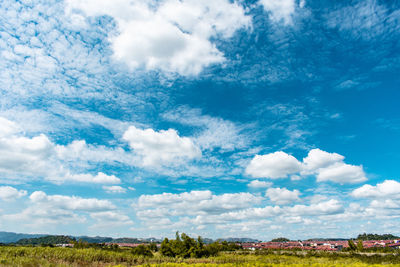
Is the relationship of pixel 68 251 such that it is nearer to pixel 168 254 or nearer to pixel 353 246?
pixel 168 254

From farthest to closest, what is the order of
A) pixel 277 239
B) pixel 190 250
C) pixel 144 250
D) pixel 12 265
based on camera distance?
pixel 277 239
pixel 190 250
pixel 144 250
pixel 12 265

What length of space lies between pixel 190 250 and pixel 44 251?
2790 cm

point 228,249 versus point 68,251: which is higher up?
point 68,251

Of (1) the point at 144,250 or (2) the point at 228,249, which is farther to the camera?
(2) the point at 228,249

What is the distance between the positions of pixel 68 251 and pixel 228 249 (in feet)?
193

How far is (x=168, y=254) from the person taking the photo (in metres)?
46.5

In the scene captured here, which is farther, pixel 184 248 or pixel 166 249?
pixel 166 249

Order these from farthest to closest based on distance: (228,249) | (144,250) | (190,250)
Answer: (228,249)
(190,250)
(144,250)

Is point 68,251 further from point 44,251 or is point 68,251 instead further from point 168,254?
point 168,254

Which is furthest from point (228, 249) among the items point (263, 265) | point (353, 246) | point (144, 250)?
point (263, 265)

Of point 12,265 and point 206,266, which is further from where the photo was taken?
point 206,266

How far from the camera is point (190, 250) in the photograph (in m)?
45.0

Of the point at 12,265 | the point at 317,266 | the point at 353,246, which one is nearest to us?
the point at 12,265

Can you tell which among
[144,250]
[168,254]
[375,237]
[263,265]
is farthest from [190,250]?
[375,237]
